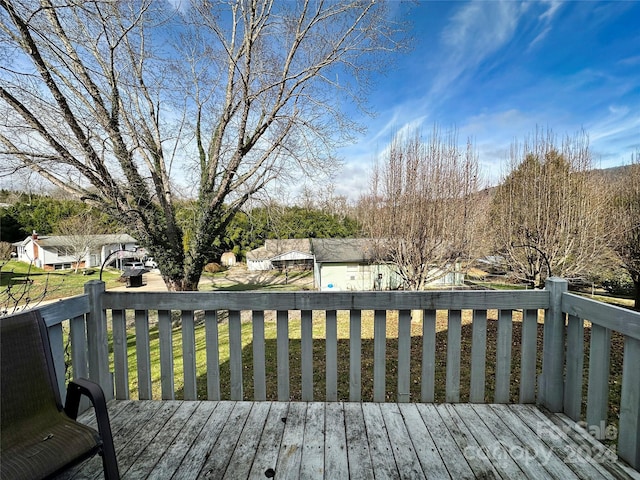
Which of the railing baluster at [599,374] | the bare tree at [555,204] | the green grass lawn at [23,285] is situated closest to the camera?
the railing baluster at [599,374]

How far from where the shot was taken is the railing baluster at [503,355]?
1868 millimetres

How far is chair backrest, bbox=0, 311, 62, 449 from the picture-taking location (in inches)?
45.6

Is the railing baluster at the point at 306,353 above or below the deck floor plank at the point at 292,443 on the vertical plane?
above

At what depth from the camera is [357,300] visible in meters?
1.86

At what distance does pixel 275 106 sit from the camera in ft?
24.8

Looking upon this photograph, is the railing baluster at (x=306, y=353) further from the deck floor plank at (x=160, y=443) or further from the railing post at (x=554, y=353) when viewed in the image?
the railing post at (x=554, y=353)

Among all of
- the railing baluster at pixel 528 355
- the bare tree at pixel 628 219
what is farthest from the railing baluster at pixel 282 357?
the bare tree at pixel 628 219

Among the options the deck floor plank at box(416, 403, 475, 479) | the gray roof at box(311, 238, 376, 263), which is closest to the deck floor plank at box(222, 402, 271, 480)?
the deck floor plank at box(416, 403, 475, 479)

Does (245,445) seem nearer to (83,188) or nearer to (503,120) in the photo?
(83,188)

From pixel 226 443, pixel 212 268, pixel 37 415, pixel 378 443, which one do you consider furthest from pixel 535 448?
pixel 212 268

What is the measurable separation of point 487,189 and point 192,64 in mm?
8200

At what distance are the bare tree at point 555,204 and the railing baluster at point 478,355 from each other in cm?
697

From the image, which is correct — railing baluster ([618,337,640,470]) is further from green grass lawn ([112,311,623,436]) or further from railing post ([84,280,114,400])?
railing post ([84,280,114,400])

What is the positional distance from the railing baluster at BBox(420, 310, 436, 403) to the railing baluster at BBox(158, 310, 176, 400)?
165 cm
